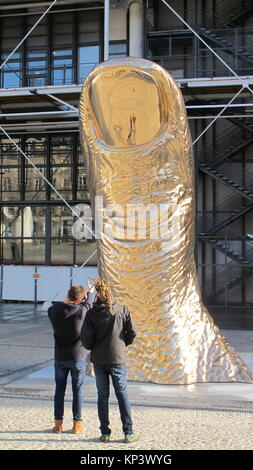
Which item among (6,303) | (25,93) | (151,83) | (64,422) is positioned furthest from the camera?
(6,303)

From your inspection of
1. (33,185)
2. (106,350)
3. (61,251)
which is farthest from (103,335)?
(33,185)

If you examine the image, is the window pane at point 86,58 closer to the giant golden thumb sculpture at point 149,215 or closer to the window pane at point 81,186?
the window pane at point 81,186

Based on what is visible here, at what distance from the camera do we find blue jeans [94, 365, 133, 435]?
432cm

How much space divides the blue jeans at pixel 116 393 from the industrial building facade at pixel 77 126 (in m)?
11.3

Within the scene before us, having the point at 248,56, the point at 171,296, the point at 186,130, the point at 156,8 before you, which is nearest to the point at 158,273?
the point at 171,296

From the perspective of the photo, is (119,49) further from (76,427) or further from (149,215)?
(76,427)

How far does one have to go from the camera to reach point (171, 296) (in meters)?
6.31

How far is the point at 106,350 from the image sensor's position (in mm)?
4340

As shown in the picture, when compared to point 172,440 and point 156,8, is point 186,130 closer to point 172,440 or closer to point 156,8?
point 172,440

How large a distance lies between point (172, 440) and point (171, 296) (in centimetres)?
205

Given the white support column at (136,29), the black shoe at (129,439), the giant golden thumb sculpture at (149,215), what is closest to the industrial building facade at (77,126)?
the white support column at (136,29)

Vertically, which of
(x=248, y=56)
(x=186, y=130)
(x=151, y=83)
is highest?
(x=248, y=56)

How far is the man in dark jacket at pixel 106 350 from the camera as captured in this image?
432 cm

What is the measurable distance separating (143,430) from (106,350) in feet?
2.82
